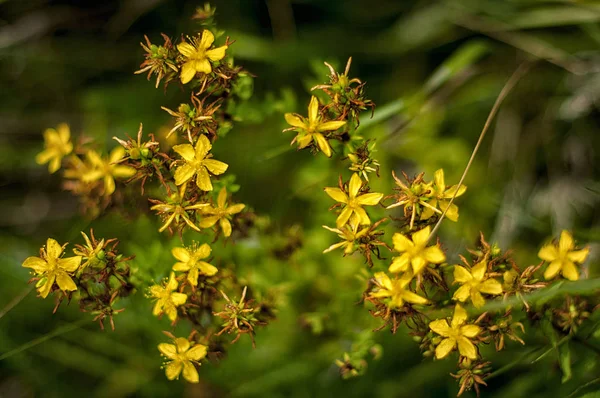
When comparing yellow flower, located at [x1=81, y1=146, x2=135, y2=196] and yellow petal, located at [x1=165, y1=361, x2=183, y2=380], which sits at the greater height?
yellow flower, located at [x1=81, y1=146, x2=135, y2=196]

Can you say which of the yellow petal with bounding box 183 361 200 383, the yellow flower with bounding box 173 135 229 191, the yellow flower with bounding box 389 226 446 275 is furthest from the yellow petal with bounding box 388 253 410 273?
the yellow petal with bounding box 183 361 200 383

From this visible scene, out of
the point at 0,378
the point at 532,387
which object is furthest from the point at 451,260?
the point at 0,378

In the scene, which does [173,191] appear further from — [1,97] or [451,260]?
[1,97]

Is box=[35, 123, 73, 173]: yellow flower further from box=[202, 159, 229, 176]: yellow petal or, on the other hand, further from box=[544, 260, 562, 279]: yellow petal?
box=[544, 260, 562, 279]: yellow petal

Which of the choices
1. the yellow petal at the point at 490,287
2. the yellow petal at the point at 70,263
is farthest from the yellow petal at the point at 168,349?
the yellow petal at the point at 490,287

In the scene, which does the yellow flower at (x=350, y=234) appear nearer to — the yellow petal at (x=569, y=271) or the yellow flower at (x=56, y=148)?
the yellow petal at (x=569, y=271)

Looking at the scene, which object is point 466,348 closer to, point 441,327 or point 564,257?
point 441,327

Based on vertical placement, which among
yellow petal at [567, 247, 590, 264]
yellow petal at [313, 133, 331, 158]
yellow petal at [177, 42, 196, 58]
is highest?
yellow petal at [177, 42, 196, 58]
